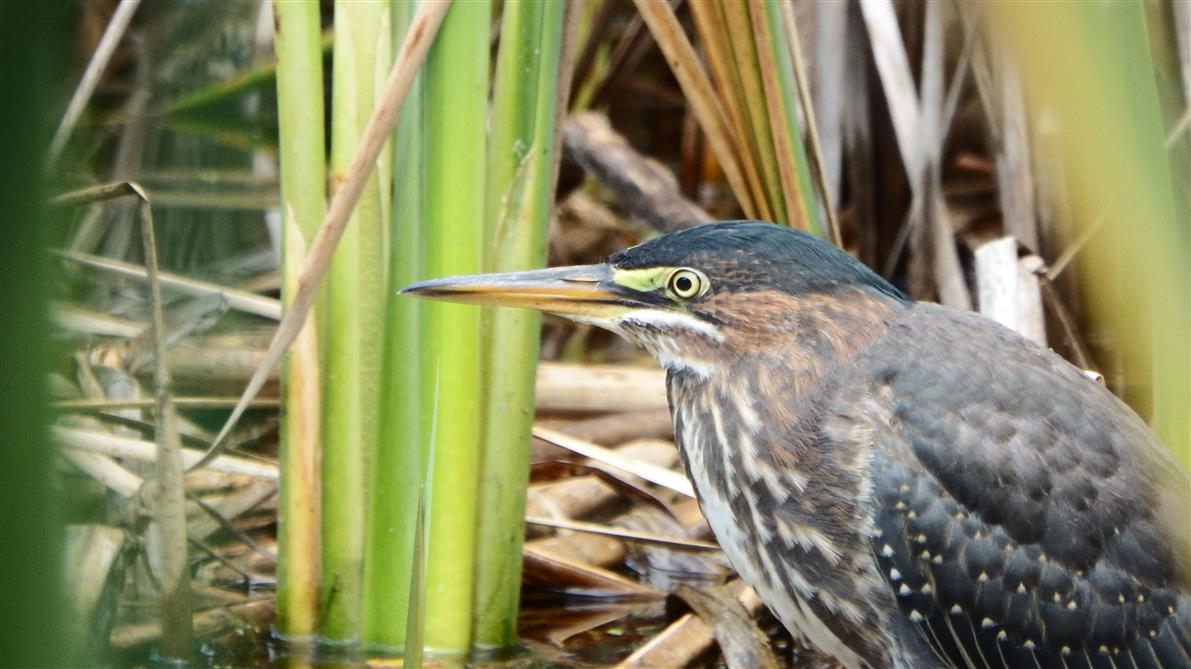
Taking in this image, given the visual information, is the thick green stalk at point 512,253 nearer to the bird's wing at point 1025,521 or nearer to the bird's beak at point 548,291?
the bird's beak at point 548,291

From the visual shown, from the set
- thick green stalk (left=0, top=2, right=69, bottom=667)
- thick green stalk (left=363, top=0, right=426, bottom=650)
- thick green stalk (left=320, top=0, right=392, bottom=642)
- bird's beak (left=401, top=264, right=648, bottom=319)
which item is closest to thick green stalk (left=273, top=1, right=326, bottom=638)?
thick green stalk (left=320, top=0, right=392, bottom=642)

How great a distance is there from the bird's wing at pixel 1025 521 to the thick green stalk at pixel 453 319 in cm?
92

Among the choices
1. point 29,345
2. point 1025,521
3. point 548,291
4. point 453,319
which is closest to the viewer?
point 29,345

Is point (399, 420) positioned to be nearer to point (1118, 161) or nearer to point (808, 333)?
point (808, 333)

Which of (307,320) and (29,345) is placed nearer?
(29,345)

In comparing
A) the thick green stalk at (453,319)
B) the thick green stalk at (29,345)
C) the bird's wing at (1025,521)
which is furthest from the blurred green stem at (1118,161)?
the thick green stalk at (453,319)

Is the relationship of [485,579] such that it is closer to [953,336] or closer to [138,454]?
[138,454]

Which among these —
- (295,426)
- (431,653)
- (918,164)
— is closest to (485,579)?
(431,653)

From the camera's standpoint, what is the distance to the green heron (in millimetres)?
2879

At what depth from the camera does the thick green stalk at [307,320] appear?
10.4ft

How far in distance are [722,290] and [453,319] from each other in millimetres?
637

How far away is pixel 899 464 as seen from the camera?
9.52 ft

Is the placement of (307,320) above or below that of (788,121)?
below

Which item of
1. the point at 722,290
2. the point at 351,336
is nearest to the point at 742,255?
the point at 722,290
